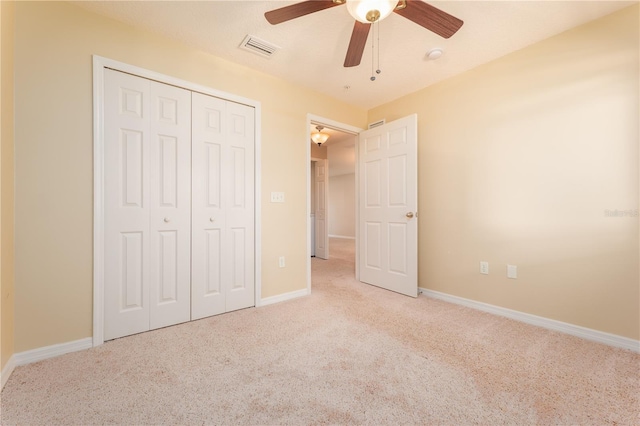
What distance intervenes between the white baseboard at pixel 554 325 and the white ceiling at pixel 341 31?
7.86 ft

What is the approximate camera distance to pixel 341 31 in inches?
82.4

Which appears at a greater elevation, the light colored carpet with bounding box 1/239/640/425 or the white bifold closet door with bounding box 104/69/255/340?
the white bifold closet door with bounding box 104/69/255/340

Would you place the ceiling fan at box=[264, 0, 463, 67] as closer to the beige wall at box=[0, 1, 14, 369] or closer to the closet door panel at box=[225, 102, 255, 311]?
the closet door panel at box=[225, 102, 255, 311]

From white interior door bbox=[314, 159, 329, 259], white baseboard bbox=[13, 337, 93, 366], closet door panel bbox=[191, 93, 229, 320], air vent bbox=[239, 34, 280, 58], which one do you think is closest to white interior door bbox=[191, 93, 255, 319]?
closet door panel bbox=[191, 93, 229, 320]

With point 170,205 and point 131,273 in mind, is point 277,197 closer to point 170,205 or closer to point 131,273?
point 170,205

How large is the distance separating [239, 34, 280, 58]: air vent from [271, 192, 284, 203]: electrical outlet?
1340 mm

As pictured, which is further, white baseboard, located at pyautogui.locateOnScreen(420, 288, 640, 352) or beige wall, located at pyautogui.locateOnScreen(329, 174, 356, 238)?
beige wall, located at pyautogui.locateOnScreen(329, 174, 356, 238)

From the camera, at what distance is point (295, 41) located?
221 cm

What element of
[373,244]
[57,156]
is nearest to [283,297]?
[373,244]

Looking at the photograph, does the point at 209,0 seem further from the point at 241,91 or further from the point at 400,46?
the point at 400,46

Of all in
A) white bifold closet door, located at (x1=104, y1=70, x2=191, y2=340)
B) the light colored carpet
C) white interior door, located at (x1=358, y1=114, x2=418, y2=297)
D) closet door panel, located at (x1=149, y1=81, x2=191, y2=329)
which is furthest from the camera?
white interior door, located at (x1=358, y1=114, x2=418, y2=297)

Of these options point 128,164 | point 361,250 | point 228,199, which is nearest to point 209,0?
point 128,164

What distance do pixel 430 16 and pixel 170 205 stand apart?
7.67ft

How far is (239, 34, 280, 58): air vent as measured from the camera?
2180 millimetres
